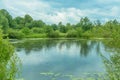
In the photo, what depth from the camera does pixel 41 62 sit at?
23.1 m

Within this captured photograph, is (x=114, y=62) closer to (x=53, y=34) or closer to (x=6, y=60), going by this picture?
(x=6, y=60)

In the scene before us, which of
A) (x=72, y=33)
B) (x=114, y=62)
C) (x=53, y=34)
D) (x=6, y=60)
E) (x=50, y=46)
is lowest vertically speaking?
(x=50, y=46)

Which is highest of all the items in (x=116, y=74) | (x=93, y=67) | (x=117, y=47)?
(x=117, y=47)

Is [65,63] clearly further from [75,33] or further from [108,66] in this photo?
[75,33]

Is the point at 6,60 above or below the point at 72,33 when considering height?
above

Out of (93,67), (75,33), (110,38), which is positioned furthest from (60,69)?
(75,33)

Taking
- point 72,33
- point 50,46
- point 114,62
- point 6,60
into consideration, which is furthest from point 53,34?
point 6,60

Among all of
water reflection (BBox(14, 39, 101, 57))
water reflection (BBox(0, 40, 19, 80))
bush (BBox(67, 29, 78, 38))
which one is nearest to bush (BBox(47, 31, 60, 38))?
bush (BBox(67, 29, 78, 38))

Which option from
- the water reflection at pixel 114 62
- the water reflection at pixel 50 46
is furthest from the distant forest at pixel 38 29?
the water reflection at pixel 114 62

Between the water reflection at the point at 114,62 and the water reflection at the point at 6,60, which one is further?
the water reflection at the point at 114,62

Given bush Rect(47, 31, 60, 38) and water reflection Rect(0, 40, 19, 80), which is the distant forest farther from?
water reflection Rect(0, 40, 19, 80)

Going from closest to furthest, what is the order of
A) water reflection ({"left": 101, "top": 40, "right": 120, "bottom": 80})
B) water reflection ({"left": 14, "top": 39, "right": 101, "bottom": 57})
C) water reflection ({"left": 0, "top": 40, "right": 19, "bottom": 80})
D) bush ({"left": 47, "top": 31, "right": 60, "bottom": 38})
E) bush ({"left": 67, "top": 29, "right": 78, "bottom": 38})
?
water reflection ({"left": 0, "top": 40, "right": 19, "bottom": 80}) → water reflection ({"left": 101, "top": 40, "right": 120, "bottom": 80}) → water reflection ({"left": 14, "top": 39, "right": 101, "bottom": 57}) → bush ({"left": 47, "top": 31, "right": 60, "bottom": 38}) → bush ({"left": 67, "top": 29, "right": 78, "bottom": 38})

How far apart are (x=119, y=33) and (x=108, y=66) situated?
2.91 ft

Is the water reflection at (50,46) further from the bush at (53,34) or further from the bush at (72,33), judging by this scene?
the bush at (72,33)
